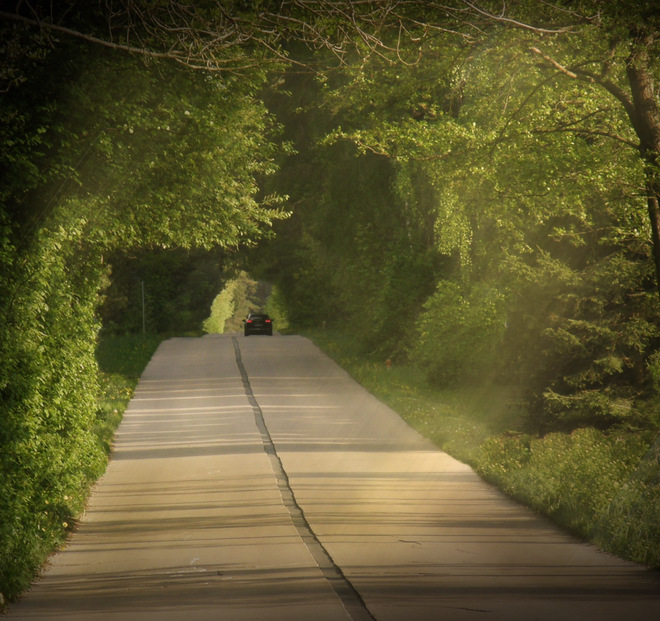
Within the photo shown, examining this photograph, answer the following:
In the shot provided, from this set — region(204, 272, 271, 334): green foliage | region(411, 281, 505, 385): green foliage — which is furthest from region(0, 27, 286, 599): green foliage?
region(204, 272, 271, 334): green foliage

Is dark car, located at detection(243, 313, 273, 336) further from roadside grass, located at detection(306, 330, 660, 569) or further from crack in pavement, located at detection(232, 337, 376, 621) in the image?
crack in pavement, located at detection(232, 337, 376, 621)

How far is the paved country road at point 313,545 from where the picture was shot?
8.23 meters

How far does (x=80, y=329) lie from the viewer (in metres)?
13.0

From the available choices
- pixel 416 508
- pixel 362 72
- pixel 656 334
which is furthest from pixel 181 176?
pixel 656 334

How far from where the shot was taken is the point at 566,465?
14.3m

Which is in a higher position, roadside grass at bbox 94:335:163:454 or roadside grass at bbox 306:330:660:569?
roadside grass at bbox 306:330:660:569

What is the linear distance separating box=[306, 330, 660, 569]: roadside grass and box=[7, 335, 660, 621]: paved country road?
0.29 m

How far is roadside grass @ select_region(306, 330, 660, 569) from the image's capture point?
10734 millimetres

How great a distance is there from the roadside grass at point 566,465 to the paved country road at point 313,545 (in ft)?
0.95

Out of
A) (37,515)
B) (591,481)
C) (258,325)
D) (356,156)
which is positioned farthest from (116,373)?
(258,325)

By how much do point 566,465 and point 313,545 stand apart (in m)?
5.04

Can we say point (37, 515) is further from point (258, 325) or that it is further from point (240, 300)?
point (240, 300)

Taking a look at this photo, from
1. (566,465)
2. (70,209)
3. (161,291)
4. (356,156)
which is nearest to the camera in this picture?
(70,209)

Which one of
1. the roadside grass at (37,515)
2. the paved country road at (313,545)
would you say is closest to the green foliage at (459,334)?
the paved country road at (313,545)
